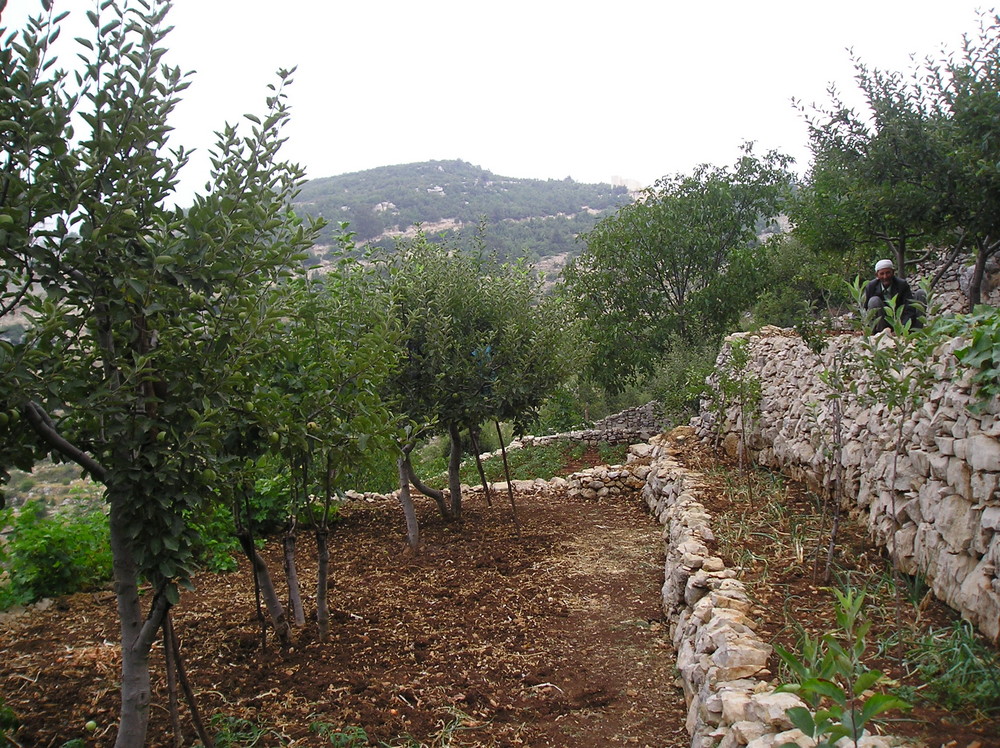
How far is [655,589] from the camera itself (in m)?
6.05

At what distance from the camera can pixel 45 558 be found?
17.7 feet

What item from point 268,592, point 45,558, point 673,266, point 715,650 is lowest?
point 715,650

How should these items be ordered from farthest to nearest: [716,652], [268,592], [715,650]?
[268,592] < [715,650] < [716,652]

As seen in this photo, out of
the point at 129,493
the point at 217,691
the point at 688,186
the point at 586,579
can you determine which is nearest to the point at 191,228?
the point at 129,493

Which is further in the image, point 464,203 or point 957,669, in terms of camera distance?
point 464,203

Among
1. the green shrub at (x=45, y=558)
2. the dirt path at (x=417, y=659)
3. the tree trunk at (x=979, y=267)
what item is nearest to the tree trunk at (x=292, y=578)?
the dirt path at (x=417, y=659)

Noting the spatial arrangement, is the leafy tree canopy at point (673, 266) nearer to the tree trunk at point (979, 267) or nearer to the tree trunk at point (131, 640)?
the tree trunk at point (979, 267)

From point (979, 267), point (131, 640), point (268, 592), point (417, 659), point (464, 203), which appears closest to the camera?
point (131, 640)

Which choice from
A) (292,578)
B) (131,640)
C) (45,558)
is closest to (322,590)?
(292,578)

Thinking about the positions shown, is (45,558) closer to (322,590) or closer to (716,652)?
(322,590)

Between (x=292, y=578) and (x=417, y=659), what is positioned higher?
(x=292, y=578)

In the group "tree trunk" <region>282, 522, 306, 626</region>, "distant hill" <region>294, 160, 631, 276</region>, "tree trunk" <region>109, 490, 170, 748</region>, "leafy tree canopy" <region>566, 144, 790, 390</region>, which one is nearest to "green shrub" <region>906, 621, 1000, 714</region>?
"tree trunk" <region>109, 490, 170, 748</region>

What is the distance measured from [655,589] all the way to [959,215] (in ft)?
21.4

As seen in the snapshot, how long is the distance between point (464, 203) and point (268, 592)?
52.1 m
